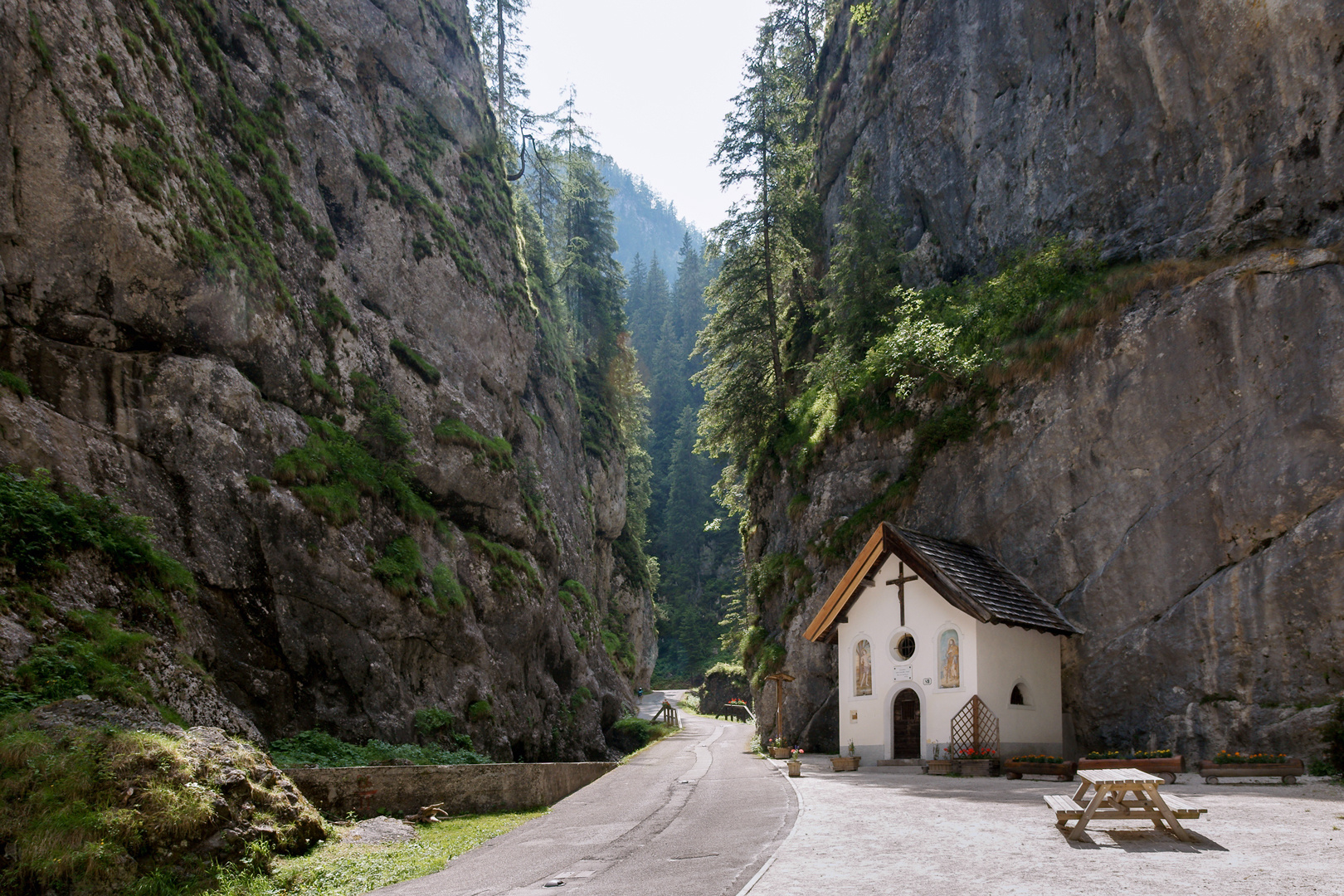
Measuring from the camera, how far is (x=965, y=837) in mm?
9852

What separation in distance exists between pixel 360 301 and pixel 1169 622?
23.2 m

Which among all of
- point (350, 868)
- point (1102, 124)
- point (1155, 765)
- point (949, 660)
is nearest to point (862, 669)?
point (949, 660)

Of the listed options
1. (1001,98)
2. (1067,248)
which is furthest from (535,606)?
(1001,98)

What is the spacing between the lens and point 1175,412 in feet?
63.6

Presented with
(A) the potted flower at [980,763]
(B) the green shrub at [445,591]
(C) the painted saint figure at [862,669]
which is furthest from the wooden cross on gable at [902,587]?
(B) the green shrub at [445,591]

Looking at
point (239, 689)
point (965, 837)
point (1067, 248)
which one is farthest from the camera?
point (1067, 248)

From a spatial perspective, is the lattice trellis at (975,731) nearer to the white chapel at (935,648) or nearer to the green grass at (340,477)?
the white chapel at (935,648)

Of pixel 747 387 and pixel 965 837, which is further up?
pixel 747 387

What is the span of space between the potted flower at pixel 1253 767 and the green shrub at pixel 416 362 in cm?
2199

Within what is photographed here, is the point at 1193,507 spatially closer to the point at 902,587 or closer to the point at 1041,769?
the point at 902,587

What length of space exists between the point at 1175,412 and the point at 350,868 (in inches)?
759

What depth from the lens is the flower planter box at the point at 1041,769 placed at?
1622cm

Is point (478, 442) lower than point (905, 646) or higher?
higher

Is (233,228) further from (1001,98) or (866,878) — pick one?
(1001,98)
